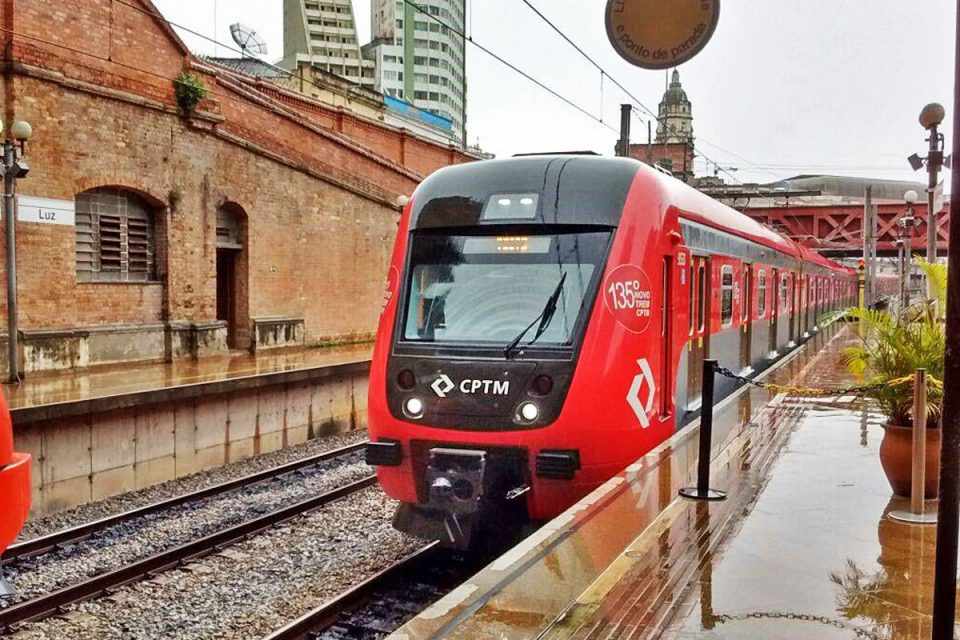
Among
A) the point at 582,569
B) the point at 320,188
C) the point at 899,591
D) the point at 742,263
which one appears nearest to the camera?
the point at 899,591

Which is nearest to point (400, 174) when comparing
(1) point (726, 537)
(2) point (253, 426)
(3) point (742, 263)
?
(2) point (253, 426)

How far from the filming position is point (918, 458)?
5699 mm

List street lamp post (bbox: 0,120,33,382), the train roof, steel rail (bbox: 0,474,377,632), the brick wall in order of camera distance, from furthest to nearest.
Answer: the brick wall → street lamp post (bbox: 0,120,33,382) → the train roof → steel rail (bbox: 0,474,377,632)

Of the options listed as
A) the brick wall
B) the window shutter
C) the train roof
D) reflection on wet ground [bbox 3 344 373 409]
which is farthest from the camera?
the window shutter

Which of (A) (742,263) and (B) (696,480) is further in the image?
(A) (742,263)

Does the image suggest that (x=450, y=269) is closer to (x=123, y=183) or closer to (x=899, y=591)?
(x=899, y=591)

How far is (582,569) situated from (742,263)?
774 centimetres

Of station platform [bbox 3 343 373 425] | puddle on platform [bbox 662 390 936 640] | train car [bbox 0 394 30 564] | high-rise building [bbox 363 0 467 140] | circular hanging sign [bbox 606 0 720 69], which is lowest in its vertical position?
puddle on platform [bbox 662 390 936 640]

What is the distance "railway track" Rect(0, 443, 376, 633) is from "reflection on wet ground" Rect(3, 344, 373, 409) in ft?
6.16

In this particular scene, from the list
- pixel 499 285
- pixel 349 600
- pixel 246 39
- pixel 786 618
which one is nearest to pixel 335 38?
pixel 246 39

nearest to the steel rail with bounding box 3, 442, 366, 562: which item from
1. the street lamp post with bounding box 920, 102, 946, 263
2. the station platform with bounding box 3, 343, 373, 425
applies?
the station platform with bounding box 3, 343, 373, 425

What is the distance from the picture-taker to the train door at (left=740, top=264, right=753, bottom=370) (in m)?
11.9

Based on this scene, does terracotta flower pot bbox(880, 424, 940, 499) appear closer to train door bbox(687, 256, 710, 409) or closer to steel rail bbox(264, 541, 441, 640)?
train door bbox(687, 256, 710, 409)

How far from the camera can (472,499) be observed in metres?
6.24
